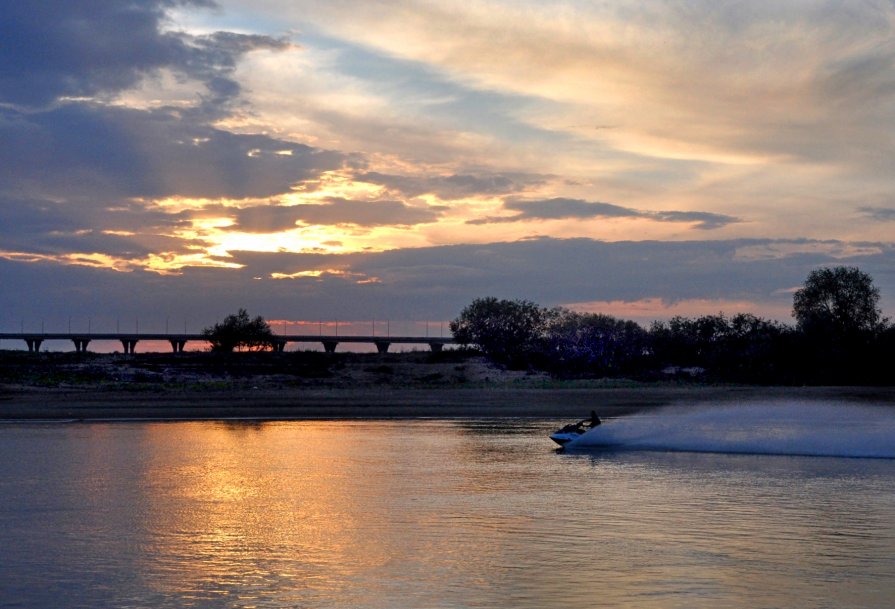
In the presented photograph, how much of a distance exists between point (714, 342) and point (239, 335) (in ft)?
209

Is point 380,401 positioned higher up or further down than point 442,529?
higher up

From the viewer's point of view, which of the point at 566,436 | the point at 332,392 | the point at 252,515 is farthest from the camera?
the point at 332,392

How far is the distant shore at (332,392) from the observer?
55750 mm

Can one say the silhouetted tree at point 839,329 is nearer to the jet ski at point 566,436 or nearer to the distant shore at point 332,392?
the distant shore at point 332,392

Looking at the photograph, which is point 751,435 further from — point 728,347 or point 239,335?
point 239,335

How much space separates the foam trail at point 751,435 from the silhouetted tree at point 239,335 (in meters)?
103

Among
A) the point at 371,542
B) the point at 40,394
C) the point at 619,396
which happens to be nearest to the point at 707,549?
the point at 371,542

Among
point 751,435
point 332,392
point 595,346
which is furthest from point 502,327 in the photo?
point 751,435

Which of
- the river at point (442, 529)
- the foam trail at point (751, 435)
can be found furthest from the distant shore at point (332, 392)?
the river at point (442, 529)

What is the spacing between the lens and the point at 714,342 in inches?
4540

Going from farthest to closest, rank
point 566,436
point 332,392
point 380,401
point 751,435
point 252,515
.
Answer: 1. point 332,392
2. point 380,401
3. point 751,435
4. point 566,436
5. point 252,515

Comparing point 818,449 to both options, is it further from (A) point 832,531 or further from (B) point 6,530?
(B) point 6,530

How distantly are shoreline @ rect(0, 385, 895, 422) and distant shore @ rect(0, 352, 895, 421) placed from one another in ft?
0.23

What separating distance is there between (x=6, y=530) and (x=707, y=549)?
12953 millimetres
